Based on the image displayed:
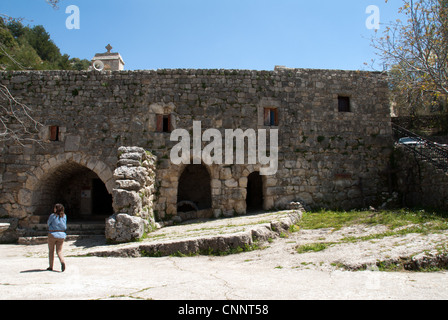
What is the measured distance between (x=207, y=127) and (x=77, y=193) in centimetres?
688

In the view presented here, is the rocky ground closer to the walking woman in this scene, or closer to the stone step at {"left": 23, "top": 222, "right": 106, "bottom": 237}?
the walking woman

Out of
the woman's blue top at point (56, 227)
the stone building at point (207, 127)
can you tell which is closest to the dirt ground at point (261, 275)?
the woman's blue top at point (56, 227)

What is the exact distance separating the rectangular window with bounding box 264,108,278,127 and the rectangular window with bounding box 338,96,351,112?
2.61 metres

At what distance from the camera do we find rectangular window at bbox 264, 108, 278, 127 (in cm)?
1198

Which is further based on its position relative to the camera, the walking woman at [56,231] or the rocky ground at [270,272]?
the walking woman at [56,231]

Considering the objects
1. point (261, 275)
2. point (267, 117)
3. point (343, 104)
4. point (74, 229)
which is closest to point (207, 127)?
point (267, 117)

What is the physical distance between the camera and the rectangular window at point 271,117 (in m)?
12.0

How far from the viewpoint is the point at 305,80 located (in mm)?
12281

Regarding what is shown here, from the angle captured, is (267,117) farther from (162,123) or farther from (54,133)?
(54,133)

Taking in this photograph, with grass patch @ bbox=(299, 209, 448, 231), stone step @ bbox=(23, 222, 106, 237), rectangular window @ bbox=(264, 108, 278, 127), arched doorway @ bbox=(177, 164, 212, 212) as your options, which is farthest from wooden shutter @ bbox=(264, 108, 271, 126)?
stone step @ bbox=(23, 222, 106, 237)

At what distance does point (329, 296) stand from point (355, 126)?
9702 millimetres

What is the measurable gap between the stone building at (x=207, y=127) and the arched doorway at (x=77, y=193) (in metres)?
0.13

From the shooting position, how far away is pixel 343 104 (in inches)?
494

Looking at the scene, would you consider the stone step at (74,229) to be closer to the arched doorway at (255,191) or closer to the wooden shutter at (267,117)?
the arched doorway at (255,191)
